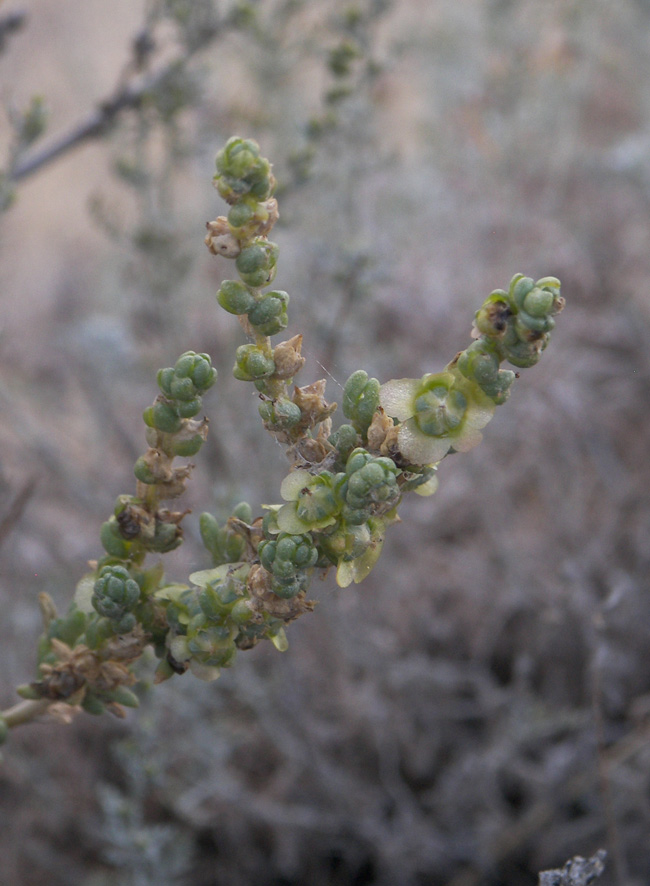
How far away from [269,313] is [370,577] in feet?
6.16

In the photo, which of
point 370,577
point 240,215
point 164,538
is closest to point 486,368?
point 240,215

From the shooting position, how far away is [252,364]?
0.68 meters

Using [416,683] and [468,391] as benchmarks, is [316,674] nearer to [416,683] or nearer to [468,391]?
[416,683]

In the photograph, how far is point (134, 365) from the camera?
8.72ft

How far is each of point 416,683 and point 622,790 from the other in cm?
64

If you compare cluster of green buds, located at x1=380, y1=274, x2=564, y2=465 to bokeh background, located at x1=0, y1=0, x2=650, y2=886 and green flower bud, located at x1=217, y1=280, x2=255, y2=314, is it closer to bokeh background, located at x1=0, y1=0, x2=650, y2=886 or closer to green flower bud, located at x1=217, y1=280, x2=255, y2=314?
green flower bud, located at x1=217, y1=280, x2=255, y2=314

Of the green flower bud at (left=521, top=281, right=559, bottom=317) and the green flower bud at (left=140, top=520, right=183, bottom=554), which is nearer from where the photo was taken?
the green flower bud at (left=521, top=281, right=559, bottom=317)

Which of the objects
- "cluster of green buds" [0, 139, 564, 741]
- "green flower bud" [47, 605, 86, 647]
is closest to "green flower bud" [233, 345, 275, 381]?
"cluster of green buds" [0, 139, 564, 741]

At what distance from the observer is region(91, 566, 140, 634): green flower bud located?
27.7 inches

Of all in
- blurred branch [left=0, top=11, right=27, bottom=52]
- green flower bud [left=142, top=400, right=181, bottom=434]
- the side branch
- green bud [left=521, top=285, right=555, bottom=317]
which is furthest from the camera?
the side branch

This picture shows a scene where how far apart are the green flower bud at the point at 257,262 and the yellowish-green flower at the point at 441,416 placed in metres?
0.15

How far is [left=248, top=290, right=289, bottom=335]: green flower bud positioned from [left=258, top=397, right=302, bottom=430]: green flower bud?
0.06 meters

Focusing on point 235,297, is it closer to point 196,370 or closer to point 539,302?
point 196,370

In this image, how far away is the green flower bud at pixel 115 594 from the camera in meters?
0.70
